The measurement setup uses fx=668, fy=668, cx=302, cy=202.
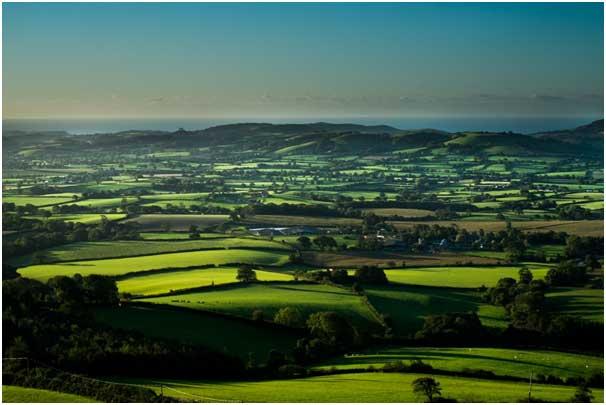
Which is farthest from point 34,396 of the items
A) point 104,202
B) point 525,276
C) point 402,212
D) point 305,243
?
point 104,202

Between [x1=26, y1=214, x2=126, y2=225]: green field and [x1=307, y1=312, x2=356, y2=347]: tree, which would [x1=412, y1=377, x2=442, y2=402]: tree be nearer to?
[x1=307, y1=312, x2=356, y2=347]: tree

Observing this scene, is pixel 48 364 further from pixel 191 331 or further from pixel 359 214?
pixel 359 214

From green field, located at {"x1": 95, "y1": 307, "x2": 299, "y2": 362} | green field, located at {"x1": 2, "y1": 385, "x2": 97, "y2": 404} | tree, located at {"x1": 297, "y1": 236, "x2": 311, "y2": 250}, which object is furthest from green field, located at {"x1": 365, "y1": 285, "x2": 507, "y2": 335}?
green field, located at {"x1": 2, "y1": 385, "x2": 97, "y2": 404}

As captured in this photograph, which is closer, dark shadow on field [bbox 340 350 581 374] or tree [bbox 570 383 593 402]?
tree [bbox 570 383 593 402]

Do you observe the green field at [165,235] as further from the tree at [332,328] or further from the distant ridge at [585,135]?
the distant ridge at [585,135]

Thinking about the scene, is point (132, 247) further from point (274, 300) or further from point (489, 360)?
point (489, 360)

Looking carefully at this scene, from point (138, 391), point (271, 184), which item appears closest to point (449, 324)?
point (138, 391)

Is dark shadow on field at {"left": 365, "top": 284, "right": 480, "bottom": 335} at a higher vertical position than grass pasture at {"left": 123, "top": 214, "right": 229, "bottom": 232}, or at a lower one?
lower
